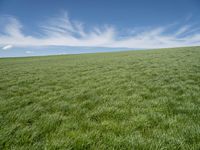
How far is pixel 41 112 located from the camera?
478 centimetres

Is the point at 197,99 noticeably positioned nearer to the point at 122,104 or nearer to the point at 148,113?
the point at 148,113

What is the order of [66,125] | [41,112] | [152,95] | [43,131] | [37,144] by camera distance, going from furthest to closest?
[152,95], [41,112], [66,125], [43,131], [37,144]

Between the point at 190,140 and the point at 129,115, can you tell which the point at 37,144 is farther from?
the point at 190,140

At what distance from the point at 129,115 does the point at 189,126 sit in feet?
5.10

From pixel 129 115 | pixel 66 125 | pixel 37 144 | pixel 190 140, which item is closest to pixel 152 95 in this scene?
pixel 129 115

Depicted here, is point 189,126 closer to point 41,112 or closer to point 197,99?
point 197,99

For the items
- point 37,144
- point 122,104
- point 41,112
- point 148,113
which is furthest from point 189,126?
point 41,112

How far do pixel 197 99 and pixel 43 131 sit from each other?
5462 millimetres

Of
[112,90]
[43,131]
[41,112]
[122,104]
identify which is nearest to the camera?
[43,131]

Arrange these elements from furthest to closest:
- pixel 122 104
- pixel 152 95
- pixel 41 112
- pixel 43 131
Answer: pixel 152 95, pixel 122 104, pixel 41 112, pixel 43 131

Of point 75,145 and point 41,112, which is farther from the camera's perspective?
point 41,112

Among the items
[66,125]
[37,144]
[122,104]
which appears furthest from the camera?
[122,104]

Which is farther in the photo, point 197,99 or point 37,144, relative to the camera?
point 197,99

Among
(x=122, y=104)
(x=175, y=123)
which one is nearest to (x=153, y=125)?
(x=175, y=123)
